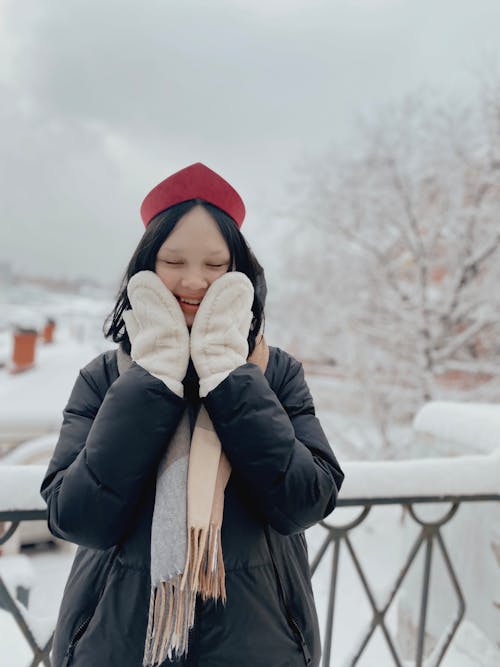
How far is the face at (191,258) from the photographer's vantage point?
127 cm

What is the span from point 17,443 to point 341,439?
5.97m

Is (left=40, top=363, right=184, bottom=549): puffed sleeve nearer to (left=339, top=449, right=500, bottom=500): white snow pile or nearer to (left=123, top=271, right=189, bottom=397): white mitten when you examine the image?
(left=123, top=271, right=189, bottom=397): white mitten

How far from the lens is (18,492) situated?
152cm

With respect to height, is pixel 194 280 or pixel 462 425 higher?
pixel 194 280

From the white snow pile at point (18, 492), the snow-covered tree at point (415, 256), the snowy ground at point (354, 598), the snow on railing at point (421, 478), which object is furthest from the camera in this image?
the snow-covered tree at point (415, 256)

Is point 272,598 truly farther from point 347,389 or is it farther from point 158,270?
point 347,389

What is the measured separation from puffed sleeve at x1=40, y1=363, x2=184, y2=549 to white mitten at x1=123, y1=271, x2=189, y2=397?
1.3 inches

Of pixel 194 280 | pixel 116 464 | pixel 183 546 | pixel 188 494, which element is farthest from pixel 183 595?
pixel 194 280

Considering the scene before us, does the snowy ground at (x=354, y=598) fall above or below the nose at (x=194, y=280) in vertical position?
below

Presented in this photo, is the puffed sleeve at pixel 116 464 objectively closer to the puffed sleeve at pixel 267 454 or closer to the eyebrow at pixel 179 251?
the puffed sleeve at pixel 267 454

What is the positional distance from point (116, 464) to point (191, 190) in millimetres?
748

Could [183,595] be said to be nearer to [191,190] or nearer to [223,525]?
[223,525]

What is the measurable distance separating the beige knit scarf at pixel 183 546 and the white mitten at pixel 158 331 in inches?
7.3

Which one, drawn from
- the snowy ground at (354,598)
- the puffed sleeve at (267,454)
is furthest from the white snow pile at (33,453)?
the puffed sleeve at (267,454)
